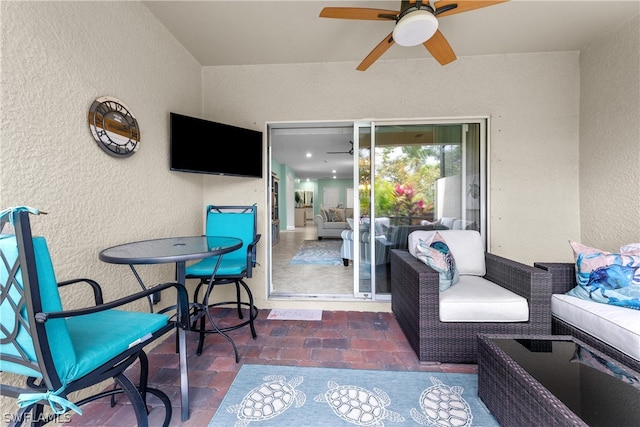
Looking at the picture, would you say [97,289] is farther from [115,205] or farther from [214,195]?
[214,195]

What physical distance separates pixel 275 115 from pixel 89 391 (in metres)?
2.64

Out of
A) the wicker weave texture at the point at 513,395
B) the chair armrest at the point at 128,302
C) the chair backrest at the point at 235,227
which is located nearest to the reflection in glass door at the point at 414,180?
the chair backrest at the point at 235,227

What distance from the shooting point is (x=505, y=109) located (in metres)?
2.56

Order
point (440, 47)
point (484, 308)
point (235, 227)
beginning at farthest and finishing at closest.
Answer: point (235, 227) < point (440, 47) < point (484, 308)

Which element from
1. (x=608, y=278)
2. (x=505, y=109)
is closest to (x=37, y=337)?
(x=608, y=278)

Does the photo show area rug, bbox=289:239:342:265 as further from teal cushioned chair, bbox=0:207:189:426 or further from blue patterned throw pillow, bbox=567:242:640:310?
teal cushioned chair, bbox=0:207:189:426

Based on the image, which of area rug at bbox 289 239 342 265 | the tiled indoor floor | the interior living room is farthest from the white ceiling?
area rug at bbox 289 239 342 265

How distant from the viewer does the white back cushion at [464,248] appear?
7.20 feet

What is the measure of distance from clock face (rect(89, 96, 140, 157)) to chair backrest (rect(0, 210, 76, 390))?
1.04 metres

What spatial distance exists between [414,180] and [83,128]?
9.04 ft

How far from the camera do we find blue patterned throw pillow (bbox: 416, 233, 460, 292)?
185 centimetres

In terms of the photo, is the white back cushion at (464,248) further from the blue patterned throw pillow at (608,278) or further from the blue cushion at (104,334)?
the blue cushion at (104,334)

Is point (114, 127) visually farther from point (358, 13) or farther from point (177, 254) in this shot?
point (358, 13)

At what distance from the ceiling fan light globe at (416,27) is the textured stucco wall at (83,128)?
191 centimetres
